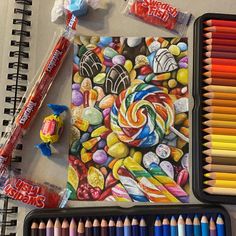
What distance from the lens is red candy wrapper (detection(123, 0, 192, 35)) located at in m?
0.65

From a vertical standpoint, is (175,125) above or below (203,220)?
above

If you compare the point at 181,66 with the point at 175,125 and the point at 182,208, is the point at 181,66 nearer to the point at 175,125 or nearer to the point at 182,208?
the point at 175,125

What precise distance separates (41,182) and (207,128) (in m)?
0.24

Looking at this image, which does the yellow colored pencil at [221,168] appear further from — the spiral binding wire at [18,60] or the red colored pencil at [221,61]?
the spiral binding wire at [18,60]

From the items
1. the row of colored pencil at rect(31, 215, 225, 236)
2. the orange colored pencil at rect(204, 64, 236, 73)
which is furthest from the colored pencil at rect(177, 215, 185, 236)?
the orange colored pencil at rect(204, 64, 236, 73)

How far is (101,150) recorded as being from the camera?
0.61m

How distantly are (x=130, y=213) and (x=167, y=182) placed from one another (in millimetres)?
67

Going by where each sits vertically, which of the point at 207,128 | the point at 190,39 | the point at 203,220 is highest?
the point at 190,39

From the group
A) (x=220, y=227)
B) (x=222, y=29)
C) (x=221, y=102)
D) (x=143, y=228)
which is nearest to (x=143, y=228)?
(x=143, y=228)

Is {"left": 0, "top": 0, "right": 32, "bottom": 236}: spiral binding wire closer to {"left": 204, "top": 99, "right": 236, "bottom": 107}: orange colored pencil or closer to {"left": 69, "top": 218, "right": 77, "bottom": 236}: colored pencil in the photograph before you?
{"left": 69, "top": 218, "right": 77, "bottom": 236}: colored pencil

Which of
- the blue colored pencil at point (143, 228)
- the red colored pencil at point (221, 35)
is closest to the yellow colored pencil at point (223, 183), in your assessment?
the blue colored pencil at point (143, 228)

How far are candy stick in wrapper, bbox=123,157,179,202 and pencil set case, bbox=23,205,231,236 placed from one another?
2 cm

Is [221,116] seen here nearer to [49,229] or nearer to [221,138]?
[221,138]

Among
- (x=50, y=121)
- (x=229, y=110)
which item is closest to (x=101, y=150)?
(x=50, y=121)
